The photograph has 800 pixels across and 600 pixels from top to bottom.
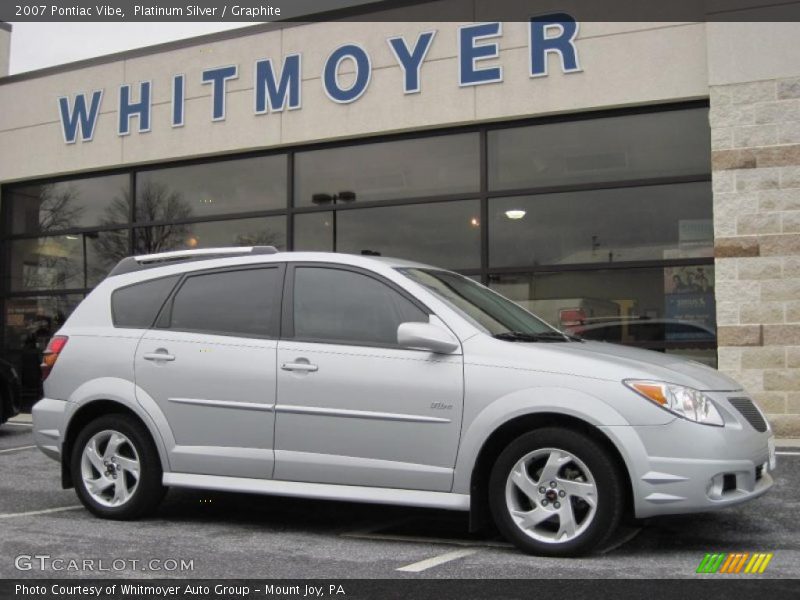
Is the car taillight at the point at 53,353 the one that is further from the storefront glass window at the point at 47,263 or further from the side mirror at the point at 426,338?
the storefront glass window at the point at 47,263

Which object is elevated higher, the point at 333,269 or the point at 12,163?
the point at 12,163

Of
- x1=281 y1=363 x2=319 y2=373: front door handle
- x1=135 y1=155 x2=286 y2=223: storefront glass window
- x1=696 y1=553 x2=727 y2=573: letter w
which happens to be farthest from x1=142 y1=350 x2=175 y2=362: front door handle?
x1=135 y1=155 x2=286 y2=223: storefront glass window

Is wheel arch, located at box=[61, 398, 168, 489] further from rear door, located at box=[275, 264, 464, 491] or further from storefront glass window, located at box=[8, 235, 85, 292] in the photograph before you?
storefront glass window, located at box=[8, 235, 85, 292]

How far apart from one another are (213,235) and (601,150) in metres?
5.71

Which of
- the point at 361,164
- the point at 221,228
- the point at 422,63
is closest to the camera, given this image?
the point at 422,63

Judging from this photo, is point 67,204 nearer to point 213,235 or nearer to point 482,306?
point 213,235

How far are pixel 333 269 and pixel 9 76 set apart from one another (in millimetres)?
11348

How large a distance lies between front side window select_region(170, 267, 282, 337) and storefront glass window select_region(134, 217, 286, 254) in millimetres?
6531

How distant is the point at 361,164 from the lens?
39.2ft

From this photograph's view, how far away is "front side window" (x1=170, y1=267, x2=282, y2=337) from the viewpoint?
544 cm

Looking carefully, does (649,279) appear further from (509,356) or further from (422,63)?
(509,356)

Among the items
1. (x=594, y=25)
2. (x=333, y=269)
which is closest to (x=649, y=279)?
(x=594, y=25)

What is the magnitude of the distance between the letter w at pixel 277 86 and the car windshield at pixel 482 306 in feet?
22.6
